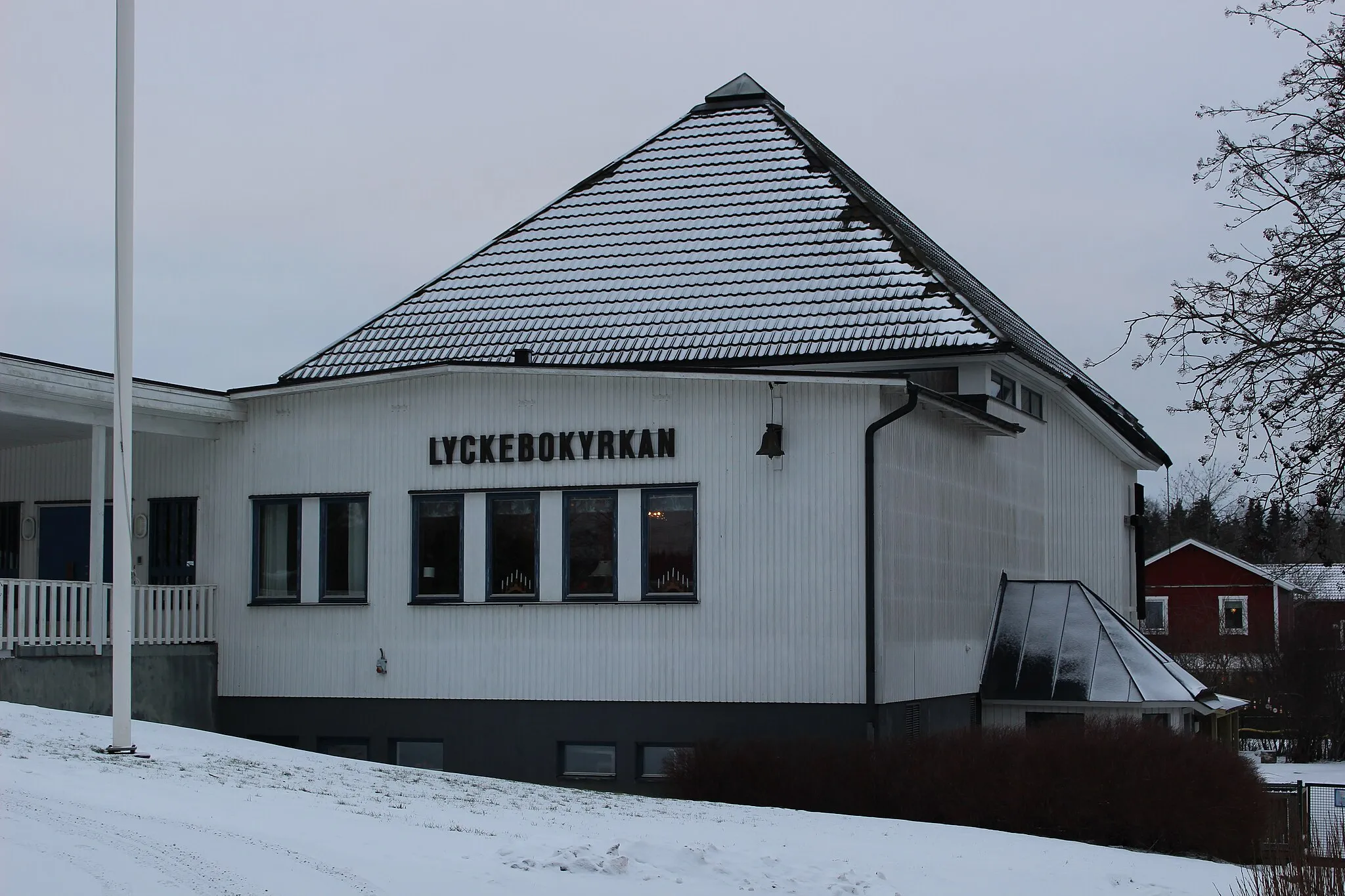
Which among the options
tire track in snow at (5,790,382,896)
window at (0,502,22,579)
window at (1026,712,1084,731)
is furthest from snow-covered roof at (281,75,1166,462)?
tire track in snow at (5,790,382,896)

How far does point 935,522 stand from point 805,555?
9.35 feet

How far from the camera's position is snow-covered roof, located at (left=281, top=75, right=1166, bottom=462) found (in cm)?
2259

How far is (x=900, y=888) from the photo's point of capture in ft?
41.0

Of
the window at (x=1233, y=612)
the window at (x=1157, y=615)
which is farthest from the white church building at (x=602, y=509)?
the window at (x=1157, y=615)

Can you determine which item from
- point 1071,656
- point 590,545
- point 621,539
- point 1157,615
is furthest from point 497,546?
point 1157,615

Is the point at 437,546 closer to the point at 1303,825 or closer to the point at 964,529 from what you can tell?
the point at 964,529

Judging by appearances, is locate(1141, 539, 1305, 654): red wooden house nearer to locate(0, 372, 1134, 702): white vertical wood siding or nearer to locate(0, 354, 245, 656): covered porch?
locate(0, 372, 1134, 702): white vertical wood siding

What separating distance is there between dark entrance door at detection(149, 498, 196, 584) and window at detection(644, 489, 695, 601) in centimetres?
665

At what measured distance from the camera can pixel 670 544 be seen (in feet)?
66.9

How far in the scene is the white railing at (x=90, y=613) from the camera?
1906 cm

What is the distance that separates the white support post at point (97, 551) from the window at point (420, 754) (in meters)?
3.99

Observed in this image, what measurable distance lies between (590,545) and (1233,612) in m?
49.7

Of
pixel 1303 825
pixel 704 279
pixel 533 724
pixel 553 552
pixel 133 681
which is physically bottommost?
pixel 1303 825

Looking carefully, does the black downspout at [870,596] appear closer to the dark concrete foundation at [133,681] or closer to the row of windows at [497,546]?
the row of windows at [497,546]
